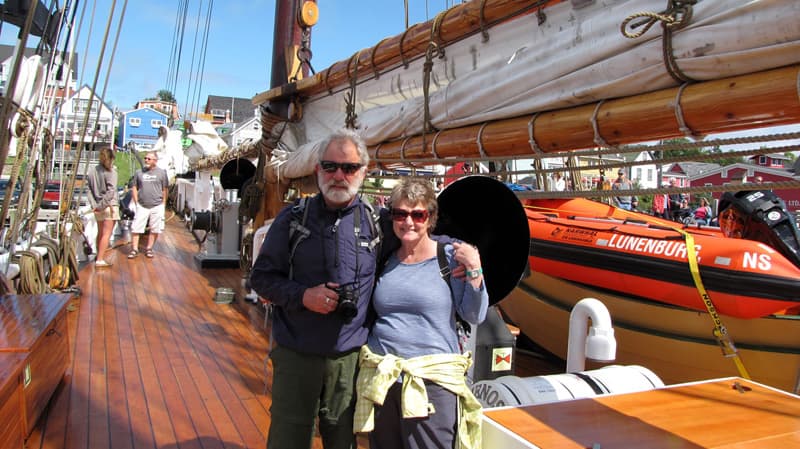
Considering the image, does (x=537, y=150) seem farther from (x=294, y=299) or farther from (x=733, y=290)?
(x=733, y=290)

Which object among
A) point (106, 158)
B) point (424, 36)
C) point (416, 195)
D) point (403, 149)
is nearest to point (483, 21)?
point (424, 36)

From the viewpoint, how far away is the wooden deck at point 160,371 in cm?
263

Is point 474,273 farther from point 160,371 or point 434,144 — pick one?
point 160,371

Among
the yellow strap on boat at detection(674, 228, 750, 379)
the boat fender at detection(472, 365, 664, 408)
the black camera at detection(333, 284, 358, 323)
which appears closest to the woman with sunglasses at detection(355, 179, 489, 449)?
the black camera at detection(333, 284, 358, 323)

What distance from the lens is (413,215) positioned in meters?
1.65

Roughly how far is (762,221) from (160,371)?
407 cm

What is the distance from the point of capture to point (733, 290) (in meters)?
3.36

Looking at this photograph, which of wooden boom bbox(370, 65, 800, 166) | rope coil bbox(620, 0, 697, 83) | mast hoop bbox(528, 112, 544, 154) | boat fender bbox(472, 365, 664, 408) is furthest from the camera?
mast hoop bbox(528, 112, 544, 154)

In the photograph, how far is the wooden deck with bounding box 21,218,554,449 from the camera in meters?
2.63

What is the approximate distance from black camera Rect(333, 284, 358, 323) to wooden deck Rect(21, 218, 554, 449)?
1303 millimetres

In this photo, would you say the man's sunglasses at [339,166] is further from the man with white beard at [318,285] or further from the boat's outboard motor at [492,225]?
the boat's outboard motor at [492,225]

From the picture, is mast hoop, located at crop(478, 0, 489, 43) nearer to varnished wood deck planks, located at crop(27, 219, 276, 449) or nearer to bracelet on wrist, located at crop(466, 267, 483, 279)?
bracelet on wrist, located at crop(466, 267, 483, 279)

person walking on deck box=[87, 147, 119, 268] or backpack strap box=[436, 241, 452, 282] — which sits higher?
person walking on deck box=[87, 147, 119, 268]

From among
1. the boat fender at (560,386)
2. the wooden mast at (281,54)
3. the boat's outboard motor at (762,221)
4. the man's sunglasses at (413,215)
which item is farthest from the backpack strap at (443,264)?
the wooden mast at (281,54)
